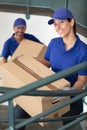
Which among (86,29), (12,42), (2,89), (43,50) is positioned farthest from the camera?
(86,29)

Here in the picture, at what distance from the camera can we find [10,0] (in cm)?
546

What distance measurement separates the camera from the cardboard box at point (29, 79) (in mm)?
2047

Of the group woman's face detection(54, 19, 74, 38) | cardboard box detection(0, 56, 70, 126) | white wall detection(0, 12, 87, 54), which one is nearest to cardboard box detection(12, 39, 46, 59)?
cardboard box detection(0, 56, 70, 126)

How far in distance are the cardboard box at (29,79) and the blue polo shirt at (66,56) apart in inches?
5.8

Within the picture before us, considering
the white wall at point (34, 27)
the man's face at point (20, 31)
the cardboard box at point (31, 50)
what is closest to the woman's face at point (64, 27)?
the cardboard box at point (31, 50)

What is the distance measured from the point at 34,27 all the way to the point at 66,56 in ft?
10.3

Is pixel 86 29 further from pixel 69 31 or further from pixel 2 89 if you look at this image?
pixel 2 89

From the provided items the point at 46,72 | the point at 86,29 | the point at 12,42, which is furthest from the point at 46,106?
the point at 86,29

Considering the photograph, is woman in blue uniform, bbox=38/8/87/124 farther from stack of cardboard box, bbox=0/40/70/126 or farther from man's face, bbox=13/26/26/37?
man's face, bbox=13/26/26/37

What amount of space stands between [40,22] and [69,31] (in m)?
3.06

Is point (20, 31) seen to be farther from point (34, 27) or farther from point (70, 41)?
point (34, 27)

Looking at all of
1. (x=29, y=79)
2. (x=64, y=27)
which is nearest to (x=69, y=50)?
(x=64, y=27)

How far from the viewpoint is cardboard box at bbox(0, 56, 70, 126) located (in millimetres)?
2047

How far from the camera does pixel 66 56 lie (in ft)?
7.68
